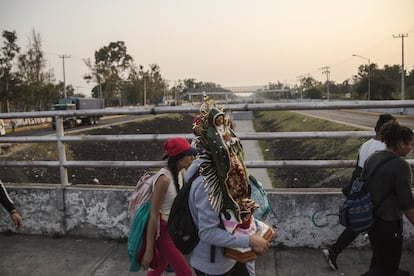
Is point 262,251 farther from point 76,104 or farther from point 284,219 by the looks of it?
point 76,104

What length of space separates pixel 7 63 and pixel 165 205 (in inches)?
1336

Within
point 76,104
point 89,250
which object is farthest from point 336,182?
point 76,104

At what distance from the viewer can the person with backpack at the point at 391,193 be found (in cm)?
256

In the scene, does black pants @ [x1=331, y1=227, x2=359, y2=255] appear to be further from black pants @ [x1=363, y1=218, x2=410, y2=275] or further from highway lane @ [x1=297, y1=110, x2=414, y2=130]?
highway lane @ [x1=297, y1=110, x2=414, y2=130]

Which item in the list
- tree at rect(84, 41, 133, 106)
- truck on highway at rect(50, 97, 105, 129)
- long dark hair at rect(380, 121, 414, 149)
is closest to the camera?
long dark hair at rect(380, 121, 414, 149)

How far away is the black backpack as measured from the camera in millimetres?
2100

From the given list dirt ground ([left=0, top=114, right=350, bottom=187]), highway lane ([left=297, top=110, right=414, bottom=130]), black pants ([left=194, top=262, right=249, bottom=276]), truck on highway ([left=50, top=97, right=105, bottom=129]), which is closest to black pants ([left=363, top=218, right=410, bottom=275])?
black pants ([left=194, top=262, right=249, bottom=276])

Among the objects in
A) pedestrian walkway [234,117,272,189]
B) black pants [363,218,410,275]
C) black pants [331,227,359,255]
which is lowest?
pedestrian walkway [234,117,272,189]

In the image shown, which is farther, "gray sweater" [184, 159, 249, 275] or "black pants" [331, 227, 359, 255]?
"black pants" [331, 227, 359, 255]

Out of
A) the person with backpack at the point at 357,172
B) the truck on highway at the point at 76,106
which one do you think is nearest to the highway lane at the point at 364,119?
the person with backpack at the point at 357,172

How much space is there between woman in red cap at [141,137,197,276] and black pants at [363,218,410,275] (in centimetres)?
140

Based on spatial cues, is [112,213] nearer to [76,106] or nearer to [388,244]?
[388,244]

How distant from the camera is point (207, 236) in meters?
1.98

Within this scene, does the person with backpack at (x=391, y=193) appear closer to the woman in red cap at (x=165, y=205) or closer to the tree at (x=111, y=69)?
the woman in red cap at (x=165, y=205)
